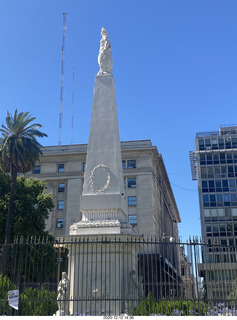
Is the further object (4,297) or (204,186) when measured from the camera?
(204,186)

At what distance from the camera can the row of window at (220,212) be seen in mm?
56094

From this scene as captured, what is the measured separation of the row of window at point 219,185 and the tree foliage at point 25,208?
99.3 ft

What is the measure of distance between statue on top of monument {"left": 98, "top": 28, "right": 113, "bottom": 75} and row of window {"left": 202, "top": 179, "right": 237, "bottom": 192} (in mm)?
42495

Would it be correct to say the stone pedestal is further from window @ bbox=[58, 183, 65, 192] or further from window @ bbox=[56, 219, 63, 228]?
window @ bbox=[58, 183, 65, 192]

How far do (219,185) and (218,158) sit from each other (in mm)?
4409

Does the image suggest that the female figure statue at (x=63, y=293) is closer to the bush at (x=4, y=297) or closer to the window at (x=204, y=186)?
the bush at (x=4, y=297)

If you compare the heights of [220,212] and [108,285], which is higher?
[220,212]

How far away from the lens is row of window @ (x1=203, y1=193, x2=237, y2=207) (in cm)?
5678

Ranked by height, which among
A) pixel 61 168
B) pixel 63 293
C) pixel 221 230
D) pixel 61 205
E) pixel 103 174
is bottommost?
pixel 63 293

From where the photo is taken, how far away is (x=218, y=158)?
197 feet

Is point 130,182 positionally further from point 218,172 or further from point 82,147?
point 218,172

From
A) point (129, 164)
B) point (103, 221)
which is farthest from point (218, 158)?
point (103, 221)

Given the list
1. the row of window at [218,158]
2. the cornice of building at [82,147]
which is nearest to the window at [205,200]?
the row of window at [218,158]

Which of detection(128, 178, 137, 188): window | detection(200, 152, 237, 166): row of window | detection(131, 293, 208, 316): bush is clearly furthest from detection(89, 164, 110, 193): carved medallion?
detection(200, 152, 237, 166): row of window
